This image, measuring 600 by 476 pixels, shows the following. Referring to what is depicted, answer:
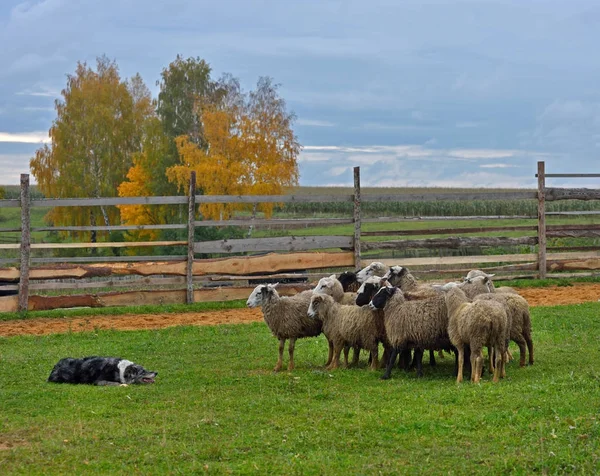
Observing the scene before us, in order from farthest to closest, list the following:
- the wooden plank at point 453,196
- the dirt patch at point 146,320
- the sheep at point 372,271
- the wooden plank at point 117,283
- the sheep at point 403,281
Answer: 1. the wooden plank at point 453,196
2. the wooden plank at point 117,283
3. the dirt patch at point 146,320
4. the sheep at point 372,271
5. the sheep at point 403,281

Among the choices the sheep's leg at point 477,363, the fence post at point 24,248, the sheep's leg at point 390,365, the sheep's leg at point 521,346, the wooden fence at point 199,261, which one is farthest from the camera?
the wooden fence at point 199,261

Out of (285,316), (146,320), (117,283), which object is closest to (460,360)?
(285,316)

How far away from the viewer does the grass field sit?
255 inches

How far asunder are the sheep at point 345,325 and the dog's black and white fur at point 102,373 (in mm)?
2202

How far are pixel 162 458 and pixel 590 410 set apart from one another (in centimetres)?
375

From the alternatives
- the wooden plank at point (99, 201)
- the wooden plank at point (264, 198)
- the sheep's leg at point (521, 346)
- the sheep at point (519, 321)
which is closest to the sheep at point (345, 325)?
the sheep at point (519, 321)

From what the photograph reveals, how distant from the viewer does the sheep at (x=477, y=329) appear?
911 cm

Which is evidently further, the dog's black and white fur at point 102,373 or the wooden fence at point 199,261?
the wooden fence at point 199,261

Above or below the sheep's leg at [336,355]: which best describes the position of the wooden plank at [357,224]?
above

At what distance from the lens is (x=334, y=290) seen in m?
11.6

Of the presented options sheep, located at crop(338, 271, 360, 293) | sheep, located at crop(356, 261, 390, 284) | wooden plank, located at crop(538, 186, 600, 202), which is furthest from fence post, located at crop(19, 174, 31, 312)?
wooden plank, located at crop(538, 186, 600, 202)

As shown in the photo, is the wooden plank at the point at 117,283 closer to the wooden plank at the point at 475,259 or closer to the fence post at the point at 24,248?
the fence post at the point at 24,248

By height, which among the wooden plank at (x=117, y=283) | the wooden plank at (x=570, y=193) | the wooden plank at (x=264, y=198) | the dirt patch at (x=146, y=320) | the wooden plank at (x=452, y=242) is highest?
the wooden plank at (x=570, y=193)

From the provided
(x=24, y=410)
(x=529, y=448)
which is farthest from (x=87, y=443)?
(x=529, y=448)
